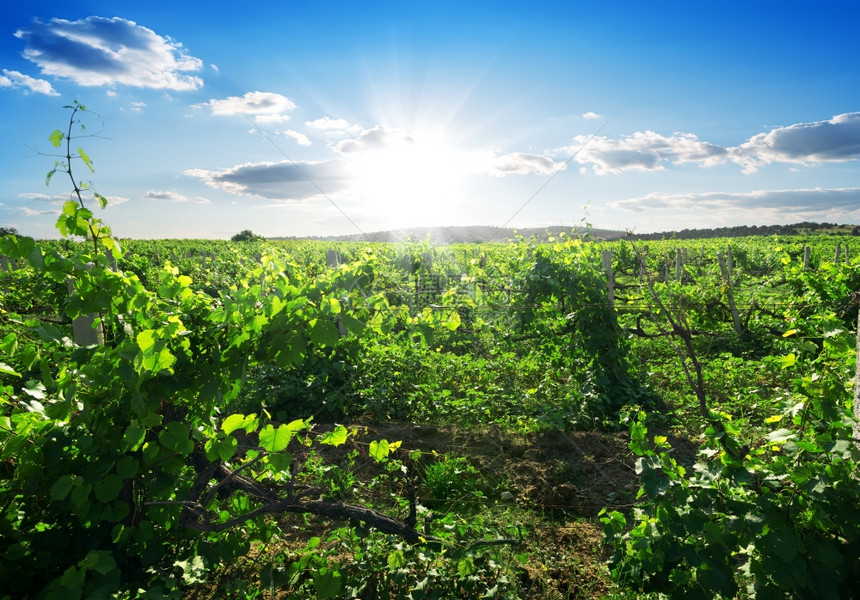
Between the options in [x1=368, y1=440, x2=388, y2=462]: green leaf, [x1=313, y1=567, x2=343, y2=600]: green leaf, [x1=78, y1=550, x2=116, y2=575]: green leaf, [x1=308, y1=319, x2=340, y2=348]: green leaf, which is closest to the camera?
[x1=78, y1=550, x2=116, y2=575]: green leaf

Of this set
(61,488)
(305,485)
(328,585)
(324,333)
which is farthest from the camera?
(305,485)

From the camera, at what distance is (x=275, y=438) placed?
2.02m

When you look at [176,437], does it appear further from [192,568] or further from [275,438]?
[192,568]

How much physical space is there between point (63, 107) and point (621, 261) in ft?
75.8

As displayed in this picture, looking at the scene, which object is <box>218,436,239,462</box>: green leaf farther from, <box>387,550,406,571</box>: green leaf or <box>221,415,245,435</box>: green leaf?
<box>387,550,406,571</box>: green leaf

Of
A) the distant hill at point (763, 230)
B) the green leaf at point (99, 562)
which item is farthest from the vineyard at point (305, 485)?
the distant hill at point (763, 230)

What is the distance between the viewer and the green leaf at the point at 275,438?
199cm

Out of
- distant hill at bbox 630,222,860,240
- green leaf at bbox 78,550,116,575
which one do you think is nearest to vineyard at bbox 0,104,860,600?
green leaf at bbox 78,550,116,575

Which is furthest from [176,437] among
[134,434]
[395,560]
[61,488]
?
[395,560]

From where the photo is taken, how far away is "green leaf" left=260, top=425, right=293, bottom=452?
199 centimetres

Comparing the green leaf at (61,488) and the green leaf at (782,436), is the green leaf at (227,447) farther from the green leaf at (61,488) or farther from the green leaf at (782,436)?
the green leaf at (782,436)

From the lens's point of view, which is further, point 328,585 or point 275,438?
point 328,585

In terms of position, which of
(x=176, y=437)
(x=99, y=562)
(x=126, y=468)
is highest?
(x=176, y=437)

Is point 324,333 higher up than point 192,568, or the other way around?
point 324,333
